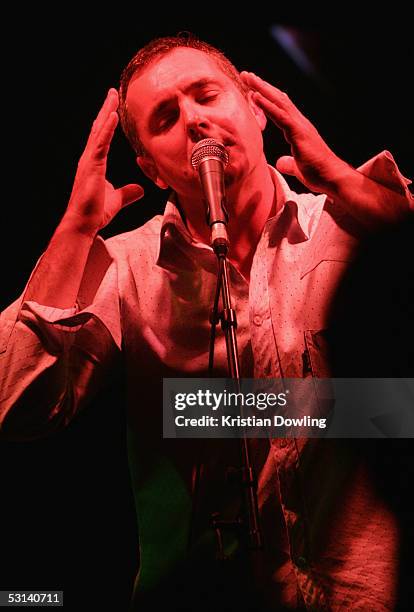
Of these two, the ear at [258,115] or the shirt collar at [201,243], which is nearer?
the shirt collar at [201,243]

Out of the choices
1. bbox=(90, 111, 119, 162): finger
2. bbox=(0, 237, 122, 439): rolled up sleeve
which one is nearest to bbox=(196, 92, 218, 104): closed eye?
bbox=(90, 111, 119, 162): finger

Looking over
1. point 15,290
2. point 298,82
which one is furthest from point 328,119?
point 15,290

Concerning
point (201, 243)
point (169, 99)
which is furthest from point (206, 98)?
point (201, 243)

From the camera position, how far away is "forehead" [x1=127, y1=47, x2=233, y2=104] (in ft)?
6.10

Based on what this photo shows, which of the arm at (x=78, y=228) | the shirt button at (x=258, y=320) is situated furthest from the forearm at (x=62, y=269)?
the shirt button at (x=258, y=320)

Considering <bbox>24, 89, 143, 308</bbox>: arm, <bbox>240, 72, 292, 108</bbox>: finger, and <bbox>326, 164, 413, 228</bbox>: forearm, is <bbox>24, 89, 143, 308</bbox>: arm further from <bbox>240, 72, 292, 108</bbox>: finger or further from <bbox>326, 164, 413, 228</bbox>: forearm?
<bbox>326, 164, 413, 228</bbox>: forearm

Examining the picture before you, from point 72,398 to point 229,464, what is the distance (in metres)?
0.51

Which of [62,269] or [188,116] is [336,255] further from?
[62,269]

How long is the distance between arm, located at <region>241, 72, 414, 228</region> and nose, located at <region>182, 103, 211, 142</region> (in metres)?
0.20

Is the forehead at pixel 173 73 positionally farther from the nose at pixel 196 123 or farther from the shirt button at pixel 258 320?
the shirt button at pixel 258 320

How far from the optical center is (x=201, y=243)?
1.84m

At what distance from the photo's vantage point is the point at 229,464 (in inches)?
61.9

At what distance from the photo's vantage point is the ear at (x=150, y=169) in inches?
80.2

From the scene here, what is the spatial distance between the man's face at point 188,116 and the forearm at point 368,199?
38 cm
